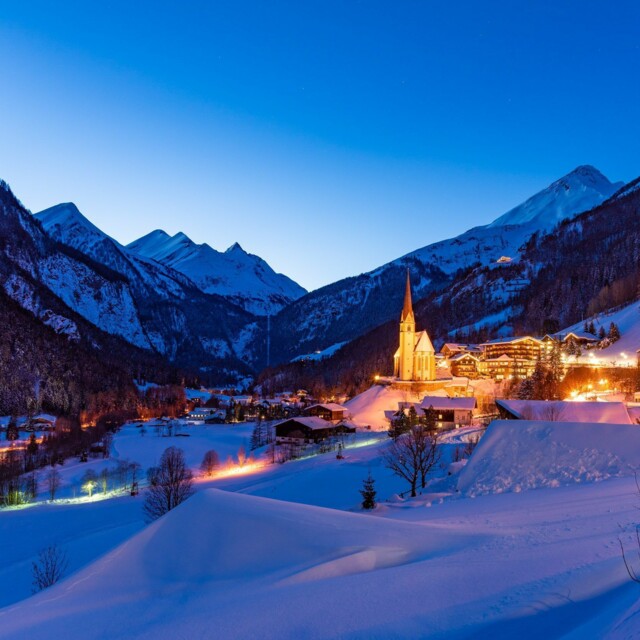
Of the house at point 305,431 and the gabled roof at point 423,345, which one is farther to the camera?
the gabled roof at point 423,345

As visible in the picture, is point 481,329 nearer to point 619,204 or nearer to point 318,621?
point 619,204

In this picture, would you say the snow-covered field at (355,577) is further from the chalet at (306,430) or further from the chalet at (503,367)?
the chalet at (503,367)

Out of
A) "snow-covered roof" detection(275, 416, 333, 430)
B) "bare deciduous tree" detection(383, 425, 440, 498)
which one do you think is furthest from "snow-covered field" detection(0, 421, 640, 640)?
"snow-covered roof" detection(275, 416, 333, 430)

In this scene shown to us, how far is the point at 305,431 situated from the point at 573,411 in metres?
41.2

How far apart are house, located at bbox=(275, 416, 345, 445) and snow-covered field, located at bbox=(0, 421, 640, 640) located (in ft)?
175

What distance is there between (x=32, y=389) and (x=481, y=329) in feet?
416

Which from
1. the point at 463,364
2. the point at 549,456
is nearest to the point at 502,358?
the point at 463,364

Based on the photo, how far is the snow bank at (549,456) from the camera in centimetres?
2031

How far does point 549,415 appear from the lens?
1435 inches

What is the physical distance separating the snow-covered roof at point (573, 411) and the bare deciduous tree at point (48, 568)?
30.2m

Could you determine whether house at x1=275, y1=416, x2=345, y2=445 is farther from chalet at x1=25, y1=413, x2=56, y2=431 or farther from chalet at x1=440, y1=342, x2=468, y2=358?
chalet at x1=440, y1=342, x2=468, y2=358

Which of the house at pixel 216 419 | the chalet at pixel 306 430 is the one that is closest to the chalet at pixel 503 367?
the chalet at pixel 306 430

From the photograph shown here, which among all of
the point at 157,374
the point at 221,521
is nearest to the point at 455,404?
the point at 221,521

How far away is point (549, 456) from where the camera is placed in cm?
2222
